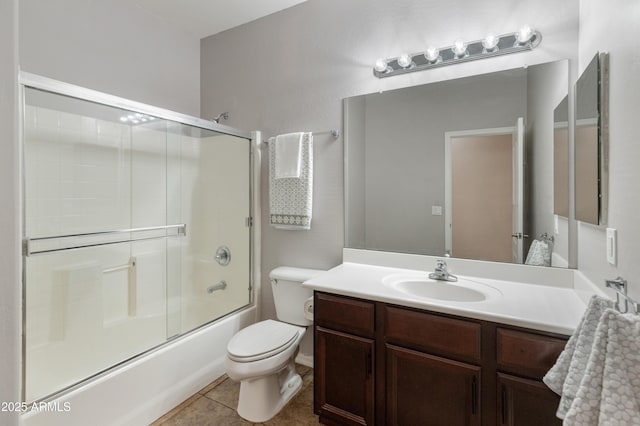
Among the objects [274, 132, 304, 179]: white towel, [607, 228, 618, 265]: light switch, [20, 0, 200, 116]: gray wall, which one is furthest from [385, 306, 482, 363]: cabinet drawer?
[20, 0, 200, 116]: gray wall

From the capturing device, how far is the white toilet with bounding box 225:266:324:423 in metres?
1.61

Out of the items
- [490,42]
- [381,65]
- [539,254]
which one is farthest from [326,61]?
[539,254]

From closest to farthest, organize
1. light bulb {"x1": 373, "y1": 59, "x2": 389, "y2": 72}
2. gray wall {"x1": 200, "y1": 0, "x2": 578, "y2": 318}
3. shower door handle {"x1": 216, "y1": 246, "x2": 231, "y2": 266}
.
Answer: gray wall {"x1": 200, "y1": 0, "x2": 578, "y2": 318}, light bulb {"x1": 373, "y1": 59, "x2": 389, "y2": 72}, shower door handle {"x1": 216, "y1": 246, "x2": 231, "y2": 266}

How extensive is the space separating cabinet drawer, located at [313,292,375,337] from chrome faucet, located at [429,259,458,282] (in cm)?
46

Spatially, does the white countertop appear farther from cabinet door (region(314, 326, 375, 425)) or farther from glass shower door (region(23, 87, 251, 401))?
glass shower door (region(23, 87, 251, 401))

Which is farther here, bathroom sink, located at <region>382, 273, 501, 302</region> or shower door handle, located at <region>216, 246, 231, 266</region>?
shower door handle, located at <region>216, 246, 231, 266</region>

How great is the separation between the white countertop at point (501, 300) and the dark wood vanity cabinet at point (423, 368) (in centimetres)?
4

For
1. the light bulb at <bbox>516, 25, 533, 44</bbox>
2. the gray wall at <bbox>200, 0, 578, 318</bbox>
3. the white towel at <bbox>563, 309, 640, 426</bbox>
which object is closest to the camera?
the white towel at <bbox>563, 309, 640, 426</bbox>

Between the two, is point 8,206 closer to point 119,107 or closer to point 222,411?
point 119,107

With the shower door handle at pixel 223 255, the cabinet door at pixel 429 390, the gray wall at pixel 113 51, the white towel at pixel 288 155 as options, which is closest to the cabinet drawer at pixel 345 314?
the cabinet door at pixel 429 390

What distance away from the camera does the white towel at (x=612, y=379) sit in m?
0.69

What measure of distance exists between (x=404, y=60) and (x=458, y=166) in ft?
2.35

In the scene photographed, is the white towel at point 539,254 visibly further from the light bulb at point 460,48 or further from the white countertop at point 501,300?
the light bulb at point 460,48

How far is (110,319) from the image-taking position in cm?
207
